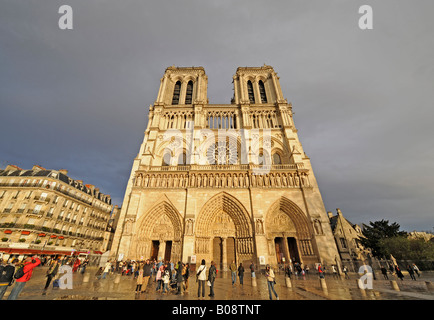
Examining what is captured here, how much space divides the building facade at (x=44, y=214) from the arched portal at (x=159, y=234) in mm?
Answer: 14267

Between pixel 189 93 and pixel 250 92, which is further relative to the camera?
pixel 250 92

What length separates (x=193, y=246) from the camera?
15398mm

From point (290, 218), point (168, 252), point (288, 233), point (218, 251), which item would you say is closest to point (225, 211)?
point (218, 251)

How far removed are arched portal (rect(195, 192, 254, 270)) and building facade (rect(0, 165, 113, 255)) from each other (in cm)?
1989

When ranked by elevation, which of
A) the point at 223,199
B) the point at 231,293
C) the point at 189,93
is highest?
the point at 189,93

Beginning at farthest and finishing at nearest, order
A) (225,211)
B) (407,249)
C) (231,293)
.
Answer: (225,211) → (407,249) → (231,293)

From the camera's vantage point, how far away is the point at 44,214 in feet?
73.4

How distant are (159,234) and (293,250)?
13.0 metres

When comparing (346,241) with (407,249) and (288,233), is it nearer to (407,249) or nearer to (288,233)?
(407,249)

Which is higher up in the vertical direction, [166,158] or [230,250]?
[166,158]
